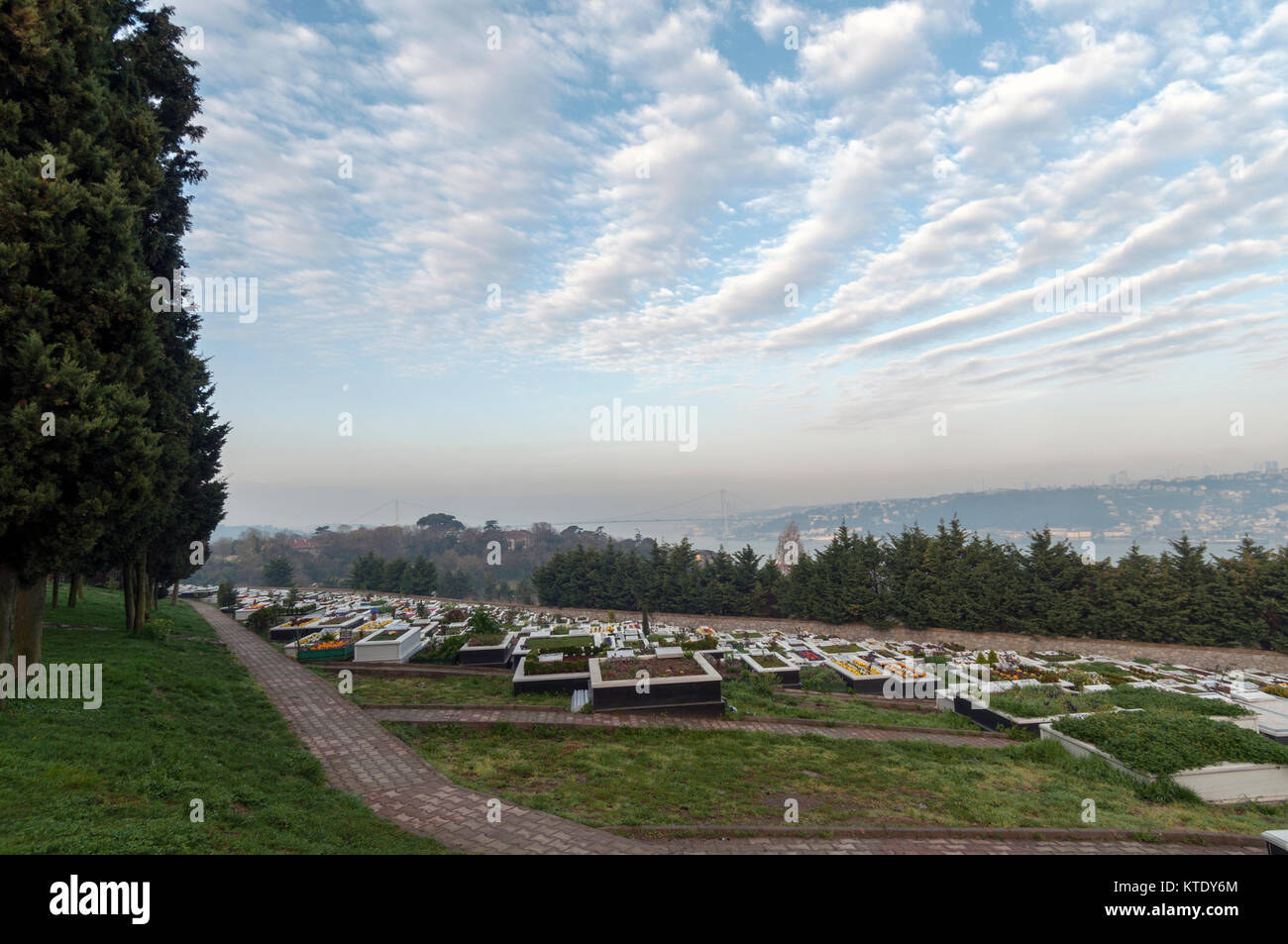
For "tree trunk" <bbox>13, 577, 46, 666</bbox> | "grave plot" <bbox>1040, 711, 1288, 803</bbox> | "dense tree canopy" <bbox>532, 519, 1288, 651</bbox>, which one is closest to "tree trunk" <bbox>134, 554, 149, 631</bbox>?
"tree trunk" <bbox>13, 577, 46, 666</bbox>

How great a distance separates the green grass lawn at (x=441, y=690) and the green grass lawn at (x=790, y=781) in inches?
75.3

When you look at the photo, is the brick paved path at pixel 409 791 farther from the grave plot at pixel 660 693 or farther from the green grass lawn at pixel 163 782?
the grave plot at pixel 660 693

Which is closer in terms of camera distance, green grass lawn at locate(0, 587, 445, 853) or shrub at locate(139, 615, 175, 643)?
green grass lawn at locate(0, 587, 445, 853)

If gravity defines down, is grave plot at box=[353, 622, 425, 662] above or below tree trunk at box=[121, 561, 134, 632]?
below

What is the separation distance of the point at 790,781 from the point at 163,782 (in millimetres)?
8158

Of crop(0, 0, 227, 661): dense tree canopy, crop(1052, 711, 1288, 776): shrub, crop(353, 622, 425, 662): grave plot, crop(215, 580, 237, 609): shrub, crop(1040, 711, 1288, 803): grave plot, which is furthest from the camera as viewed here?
crop(215, 580, 237, 609): shrub

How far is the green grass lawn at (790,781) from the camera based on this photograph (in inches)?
272

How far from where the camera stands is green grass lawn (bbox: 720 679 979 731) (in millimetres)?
12109

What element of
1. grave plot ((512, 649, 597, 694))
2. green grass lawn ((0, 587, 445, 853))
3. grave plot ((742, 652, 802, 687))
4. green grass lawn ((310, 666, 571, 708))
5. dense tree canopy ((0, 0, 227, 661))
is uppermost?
dense tree canopy ((0, 0, 227, 661))

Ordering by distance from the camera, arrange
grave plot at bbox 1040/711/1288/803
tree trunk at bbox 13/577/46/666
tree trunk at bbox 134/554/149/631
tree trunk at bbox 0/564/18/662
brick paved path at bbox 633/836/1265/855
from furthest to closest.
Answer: tree trunk at bbox 134/554/149/631
tree trunk at bbox 13/577/46/666
grave plot at bbox 1040/711/1288/803
tree trunk at bbox 0/564/18/662
brick paved path at bbox 633/836/1265/855

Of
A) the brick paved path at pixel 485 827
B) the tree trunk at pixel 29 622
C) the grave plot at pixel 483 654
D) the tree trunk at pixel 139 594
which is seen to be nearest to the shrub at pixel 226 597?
the tree trunk at pixel 139 594

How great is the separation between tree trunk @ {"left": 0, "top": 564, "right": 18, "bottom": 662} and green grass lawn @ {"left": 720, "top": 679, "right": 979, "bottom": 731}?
12567 millimetres

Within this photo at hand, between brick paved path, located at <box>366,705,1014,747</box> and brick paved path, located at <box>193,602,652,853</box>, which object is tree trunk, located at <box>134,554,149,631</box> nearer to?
brick paved path, located at <box>193,602,652,853</box>

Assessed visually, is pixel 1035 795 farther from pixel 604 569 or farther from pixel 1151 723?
pixel 604 569
